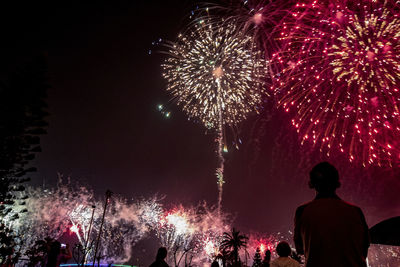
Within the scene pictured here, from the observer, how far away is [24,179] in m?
28.2

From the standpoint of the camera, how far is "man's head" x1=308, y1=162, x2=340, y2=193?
3010mm

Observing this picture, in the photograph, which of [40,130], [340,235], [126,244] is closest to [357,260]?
[340,235]

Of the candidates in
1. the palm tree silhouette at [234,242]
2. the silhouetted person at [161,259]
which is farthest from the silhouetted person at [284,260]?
the palm tree silhouette at [234,242]

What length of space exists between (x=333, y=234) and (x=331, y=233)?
18 millimetres

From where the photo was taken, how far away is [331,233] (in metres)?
2.67

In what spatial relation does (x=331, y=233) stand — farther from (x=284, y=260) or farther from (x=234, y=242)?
(x=234, y=242)

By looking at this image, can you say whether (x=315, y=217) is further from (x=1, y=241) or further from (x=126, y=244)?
Result: (x=126, y=244)

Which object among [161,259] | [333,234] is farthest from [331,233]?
[161,259]

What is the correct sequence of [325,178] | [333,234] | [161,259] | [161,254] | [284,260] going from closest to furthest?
[333,234] → [325,178] → [284,260] → [161,259] → [161,254]

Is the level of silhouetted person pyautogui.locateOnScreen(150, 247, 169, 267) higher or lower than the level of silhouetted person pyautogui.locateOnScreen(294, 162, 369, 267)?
lower

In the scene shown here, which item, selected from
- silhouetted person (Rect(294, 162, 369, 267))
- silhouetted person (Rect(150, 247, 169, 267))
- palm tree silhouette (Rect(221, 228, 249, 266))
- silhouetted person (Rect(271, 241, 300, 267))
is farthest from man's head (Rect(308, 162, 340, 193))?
palm tree silhouette (Rect(221, 228, 249, 266))

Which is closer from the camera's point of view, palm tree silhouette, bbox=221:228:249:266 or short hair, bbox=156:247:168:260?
short hair, bbox=156:247:168:260

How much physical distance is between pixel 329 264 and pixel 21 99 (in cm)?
3135

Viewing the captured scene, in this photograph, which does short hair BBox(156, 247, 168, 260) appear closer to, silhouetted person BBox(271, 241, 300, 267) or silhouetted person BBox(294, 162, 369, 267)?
silhouetted person BBox(271, 241, 300, 267)
